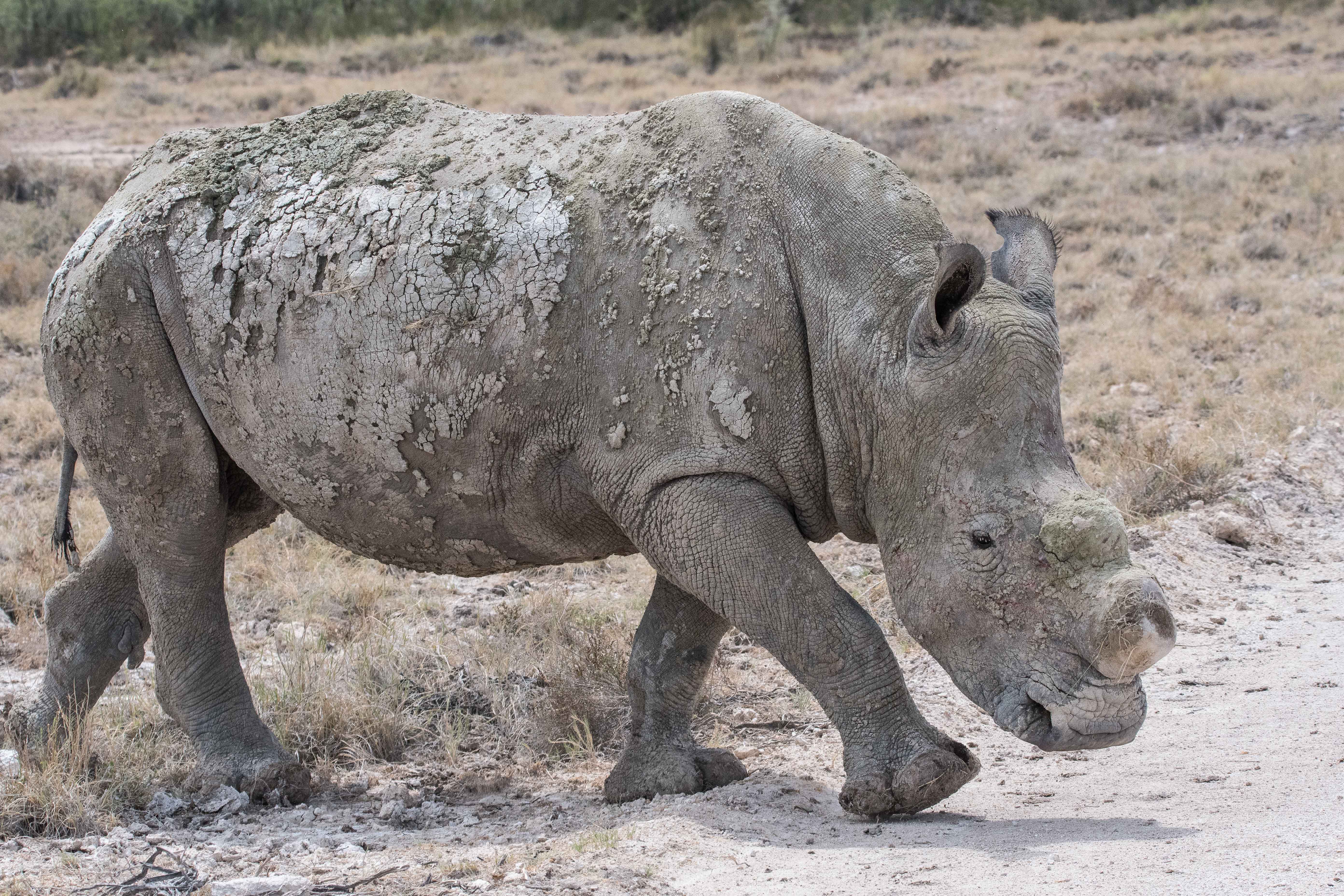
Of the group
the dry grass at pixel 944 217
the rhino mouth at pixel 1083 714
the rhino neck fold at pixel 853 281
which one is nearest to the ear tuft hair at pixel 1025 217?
the rhino neck fold at pixel 853 281

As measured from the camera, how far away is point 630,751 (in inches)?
197

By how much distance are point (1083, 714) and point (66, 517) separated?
168 inches

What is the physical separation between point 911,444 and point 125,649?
11.3ft

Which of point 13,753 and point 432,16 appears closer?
point 13,753

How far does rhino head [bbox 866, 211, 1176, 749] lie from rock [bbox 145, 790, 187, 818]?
2.67 metres

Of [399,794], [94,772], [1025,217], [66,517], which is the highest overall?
[1025,217]

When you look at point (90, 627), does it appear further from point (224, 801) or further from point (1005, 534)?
point (1005, 534)

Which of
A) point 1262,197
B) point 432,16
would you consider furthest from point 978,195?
point 432,16

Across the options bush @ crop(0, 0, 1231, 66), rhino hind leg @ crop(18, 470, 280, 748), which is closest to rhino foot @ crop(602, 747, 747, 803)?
rhino hind leg @ crop(18, 470, 280, 748)

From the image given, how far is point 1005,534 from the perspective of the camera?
3916mm

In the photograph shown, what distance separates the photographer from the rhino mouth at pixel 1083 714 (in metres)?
3.79

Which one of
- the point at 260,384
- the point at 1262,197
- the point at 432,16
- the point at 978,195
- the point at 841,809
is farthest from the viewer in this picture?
the point at 432,16

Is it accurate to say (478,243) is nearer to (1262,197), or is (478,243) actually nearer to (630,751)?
(630,751)

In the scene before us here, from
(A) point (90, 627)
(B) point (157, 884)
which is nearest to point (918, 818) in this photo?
(B) point (157, 884)
